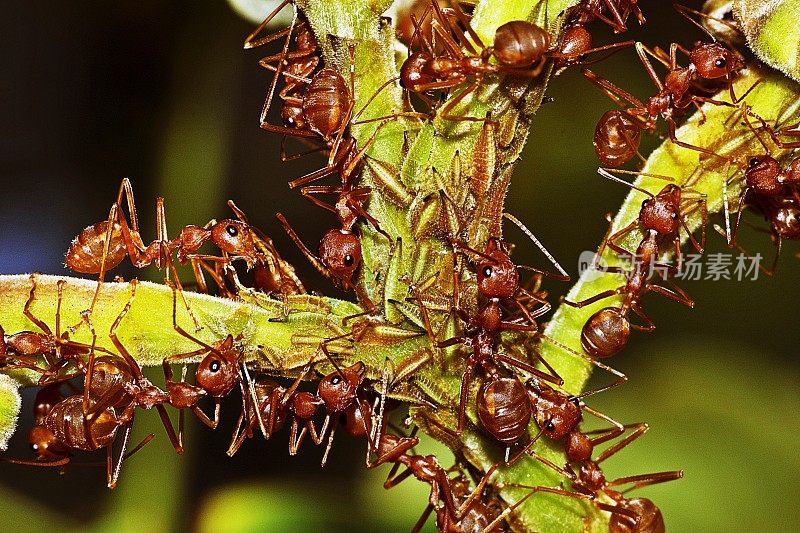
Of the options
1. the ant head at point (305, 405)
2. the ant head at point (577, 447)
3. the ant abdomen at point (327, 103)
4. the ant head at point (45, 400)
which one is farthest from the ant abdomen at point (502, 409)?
the ant head at point (45, 400)

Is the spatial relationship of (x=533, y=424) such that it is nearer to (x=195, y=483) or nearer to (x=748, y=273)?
(x=748, y=273)

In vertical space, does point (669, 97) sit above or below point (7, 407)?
above

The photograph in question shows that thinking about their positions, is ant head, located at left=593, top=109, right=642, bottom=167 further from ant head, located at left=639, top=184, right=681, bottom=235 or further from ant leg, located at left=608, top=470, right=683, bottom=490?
ant leg, located at left=608, top=470, right=683, bottom=490

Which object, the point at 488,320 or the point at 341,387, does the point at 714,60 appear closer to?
the point at 488,320

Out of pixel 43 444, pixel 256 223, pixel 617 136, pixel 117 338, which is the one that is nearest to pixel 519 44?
pixel 117 338

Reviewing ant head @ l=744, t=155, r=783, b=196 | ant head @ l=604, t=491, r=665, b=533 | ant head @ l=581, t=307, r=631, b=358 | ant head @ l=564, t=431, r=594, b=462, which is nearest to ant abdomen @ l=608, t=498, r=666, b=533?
ant head @ l=604, t=491, r=665, b=533

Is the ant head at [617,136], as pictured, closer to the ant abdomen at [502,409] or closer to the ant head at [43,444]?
the ant abdomen at [502,409]
